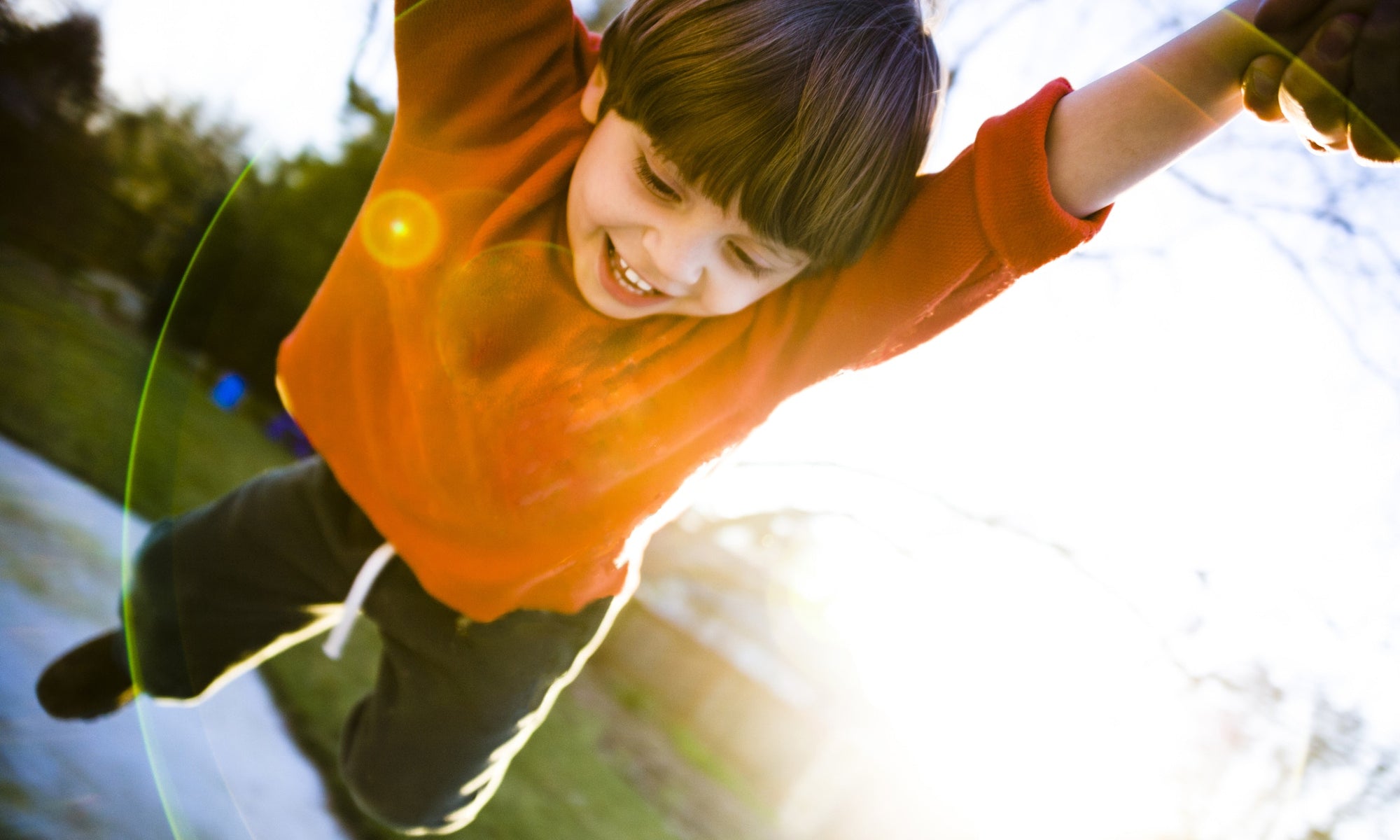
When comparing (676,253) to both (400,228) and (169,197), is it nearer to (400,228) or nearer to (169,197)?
(400,228)

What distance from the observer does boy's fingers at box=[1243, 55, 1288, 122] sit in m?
0.47

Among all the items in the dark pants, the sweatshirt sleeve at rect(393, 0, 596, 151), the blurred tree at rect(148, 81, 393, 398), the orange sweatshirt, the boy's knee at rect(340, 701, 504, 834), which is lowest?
the blurred tree at rect(148, 81, 393, 398)

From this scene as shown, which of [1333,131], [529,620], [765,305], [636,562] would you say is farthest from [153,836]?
[1333,131]

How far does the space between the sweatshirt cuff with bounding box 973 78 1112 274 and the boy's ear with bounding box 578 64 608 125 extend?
33 cm

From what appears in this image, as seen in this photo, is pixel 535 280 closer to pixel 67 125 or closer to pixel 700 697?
pixel 67 125

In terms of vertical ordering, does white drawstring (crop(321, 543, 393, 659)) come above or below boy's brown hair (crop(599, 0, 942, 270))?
below

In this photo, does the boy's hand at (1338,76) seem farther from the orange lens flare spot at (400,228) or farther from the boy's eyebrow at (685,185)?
the orange lens flare spot at (400,228)

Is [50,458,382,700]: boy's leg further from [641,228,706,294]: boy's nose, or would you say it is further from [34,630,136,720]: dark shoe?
[641,228,706,294]: boy's nose

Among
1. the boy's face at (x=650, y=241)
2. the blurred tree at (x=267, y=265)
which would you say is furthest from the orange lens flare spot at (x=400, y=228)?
the blurred tree at (x=267, y=265)

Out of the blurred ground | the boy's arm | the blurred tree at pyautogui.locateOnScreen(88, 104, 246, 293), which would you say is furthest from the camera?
the blurred tree at pyautogui.locateOnScreen(88, 104, 246, 293)

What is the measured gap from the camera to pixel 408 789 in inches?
32.3

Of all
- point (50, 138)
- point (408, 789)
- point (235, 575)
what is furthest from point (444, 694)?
point (50, 138)

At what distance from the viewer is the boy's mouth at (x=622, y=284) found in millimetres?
653

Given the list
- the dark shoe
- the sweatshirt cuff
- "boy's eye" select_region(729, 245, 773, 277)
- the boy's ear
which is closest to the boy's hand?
the sweatshirt cuff
